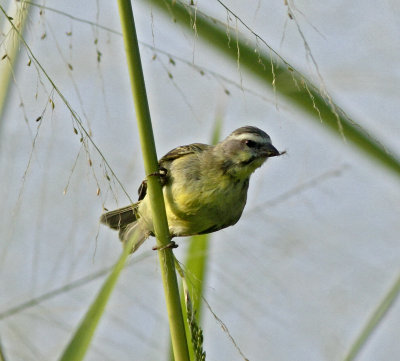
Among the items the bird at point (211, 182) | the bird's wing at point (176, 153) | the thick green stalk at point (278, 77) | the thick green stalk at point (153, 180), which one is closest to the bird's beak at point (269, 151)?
the bird at point (211, 182)

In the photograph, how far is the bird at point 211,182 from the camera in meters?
3.50

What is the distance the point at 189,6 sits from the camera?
198 centimetres

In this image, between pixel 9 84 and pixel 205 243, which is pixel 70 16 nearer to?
pixel 9 84

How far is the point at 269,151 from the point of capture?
140 inches

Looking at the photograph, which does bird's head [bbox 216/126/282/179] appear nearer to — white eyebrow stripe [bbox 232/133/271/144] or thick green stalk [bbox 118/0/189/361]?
white eyebrow stripe [bbox 232/133/271/144]

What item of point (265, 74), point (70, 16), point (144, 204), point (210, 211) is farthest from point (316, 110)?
point (144, 204)

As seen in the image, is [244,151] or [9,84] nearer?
[9,84]

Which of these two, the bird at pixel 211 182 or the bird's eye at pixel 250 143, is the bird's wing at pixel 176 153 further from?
the bird's eye at pixel 250 143

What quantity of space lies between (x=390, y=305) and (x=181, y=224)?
1689 mm

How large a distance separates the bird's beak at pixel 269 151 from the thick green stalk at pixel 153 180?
5.38 ft

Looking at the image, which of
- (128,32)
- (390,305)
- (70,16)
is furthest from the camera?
(390,305)

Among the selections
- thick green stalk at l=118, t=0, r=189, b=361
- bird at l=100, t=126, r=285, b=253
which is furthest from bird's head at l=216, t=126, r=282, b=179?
thick green stalk at l=118, t=0, r=189, b=361

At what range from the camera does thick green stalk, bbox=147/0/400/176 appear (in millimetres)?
1982

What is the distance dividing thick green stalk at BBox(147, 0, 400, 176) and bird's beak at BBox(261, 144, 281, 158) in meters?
1.42
